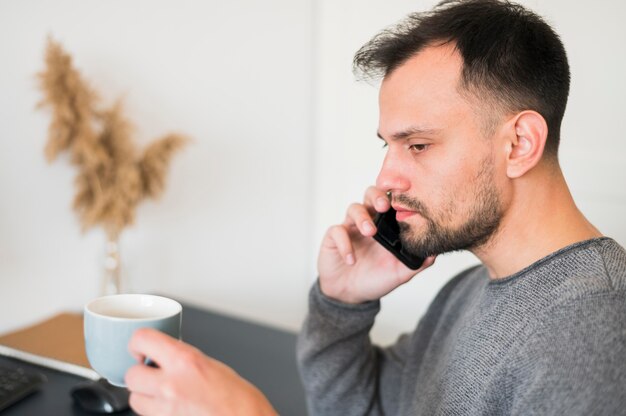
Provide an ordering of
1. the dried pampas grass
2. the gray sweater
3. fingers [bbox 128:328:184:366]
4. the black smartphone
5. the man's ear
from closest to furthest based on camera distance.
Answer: fingers [bbox 128:328:184:366] < the gray sweater < the man's ear < the black smartphone < the dried pampas grass

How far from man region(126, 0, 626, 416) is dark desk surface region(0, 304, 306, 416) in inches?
3.0

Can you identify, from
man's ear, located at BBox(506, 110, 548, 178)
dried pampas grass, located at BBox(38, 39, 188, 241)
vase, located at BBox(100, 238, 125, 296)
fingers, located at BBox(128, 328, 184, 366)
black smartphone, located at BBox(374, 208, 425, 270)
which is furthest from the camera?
vase, located at BBox(100, 238, 125, 296)

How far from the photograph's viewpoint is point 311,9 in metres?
1.92

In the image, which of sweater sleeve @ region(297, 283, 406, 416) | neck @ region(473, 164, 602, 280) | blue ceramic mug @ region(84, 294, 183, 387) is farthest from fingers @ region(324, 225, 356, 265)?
blue ceramic mug @ region(84, 294, 183, 387)

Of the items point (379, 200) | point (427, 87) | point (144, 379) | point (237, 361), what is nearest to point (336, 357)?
point (237, 361)

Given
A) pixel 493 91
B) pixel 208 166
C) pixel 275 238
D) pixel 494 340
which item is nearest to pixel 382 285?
pixel 494 340

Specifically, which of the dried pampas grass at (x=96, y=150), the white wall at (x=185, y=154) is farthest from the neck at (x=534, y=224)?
the white wall at (x=185, y=154)

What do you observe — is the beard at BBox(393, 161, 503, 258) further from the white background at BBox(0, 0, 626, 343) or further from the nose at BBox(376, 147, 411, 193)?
the white background at BBox(0, 0, 626, 343)

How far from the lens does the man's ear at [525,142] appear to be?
2.99ft

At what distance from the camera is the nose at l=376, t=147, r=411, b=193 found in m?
0.97

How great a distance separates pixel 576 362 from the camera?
0.67 meters

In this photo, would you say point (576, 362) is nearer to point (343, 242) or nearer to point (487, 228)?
point (487, 228)

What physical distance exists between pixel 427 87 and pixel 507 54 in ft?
0.43

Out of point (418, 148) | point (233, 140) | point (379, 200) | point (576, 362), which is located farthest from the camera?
point (233, 140)
